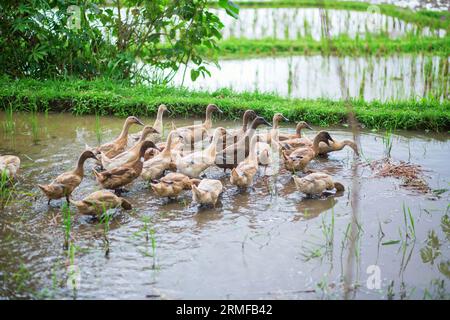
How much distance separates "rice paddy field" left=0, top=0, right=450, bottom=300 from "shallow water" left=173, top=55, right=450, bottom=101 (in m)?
0.06

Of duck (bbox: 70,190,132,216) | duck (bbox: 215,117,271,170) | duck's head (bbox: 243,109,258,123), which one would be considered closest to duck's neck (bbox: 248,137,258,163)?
duck (bbox: 215,117,271,170)

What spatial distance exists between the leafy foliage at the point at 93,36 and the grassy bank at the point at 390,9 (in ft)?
14.6

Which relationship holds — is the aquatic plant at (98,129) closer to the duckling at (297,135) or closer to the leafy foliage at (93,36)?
the leafy foliage at (93,36)

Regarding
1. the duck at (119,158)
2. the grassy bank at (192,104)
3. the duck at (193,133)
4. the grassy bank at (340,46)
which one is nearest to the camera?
the duck at (119,158)

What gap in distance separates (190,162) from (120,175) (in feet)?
2.62

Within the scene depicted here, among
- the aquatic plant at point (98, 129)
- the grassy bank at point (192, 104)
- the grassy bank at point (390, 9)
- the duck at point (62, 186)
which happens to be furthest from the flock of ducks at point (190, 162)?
the grassy bank at point (390, 9)

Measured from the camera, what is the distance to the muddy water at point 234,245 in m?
4.86

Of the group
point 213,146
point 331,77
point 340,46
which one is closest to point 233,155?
point 213,146

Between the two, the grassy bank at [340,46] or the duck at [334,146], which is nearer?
the duck at [334,146]

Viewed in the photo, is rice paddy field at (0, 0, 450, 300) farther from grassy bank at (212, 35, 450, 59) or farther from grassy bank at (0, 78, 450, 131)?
grassy bank at (212, 35, 450, 59)

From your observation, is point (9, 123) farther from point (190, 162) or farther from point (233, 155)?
point (233, 155)

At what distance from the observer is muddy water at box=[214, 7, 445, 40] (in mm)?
15758
